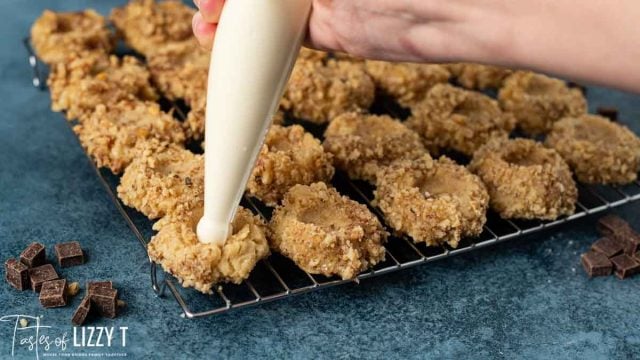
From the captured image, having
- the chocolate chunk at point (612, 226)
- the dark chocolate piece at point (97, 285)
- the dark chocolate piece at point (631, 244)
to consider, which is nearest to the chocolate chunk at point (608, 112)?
the chocolate chunk at point (612, 226)

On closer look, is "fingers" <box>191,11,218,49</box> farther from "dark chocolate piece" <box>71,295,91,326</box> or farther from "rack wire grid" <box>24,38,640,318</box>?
"dark chocolate piece" <box>71,295,91,326</box>

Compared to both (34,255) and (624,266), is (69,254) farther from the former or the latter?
(624,266)

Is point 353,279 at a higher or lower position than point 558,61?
lower

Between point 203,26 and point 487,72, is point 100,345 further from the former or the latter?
point 487,72

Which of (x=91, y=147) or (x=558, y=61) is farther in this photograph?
(x=91, y=147)

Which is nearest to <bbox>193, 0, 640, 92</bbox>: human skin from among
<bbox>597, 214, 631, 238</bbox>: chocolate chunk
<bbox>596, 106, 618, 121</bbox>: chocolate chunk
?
<bbox>597, 214, 631, 238</bbox>: chocolate chunk

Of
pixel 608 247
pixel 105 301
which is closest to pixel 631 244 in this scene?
pixel 608 247

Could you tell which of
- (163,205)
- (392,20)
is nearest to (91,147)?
(163,205)
